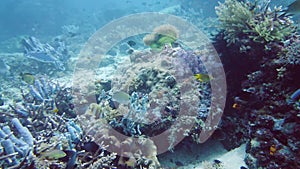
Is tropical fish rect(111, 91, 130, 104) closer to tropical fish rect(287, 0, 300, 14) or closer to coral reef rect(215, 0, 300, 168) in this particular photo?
coral reef rect(215, 0, 300, 168)

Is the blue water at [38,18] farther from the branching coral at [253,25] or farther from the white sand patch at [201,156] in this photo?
the white sand patch at [201,156]

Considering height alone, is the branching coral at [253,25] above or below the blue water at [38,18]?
below

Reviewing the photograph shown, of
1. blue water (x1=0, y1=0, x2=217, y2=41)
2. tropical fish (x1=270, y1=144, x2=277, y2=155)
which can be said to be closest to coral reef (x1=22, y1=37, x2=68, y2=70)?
tropical fish (x1=270, y1=144, x2=277, y2=155)

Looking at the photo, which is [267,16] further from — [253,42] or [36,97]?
[36,97]

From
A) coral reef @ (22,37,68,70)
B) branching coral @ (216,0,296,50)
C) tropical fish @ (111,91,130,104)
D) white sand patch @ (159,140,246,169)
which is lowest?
white sand patch @ (159,140,246,169)

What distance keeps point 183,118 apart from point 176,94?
1.77ft

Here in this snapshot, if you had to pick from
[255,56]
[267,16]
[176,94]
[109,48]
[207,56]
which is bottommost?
[176,94]

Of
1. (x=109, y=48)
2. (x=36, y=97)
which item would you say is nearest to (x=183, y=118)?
(x=36, y=97)

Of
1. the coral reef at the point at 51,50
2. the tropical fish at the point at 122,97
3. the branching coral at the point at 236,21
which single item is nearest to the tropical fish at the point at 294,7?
the branching coral at the point at 236,21

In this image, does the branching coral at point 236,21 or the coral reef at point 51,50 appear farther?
the coral reef at point 51,50

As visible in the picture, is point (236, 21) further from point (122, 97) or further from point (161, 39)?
point (122, 97)

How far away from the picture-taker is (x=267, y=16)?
4.52 metres

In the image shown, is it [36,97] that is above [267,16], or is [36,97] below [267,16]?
below

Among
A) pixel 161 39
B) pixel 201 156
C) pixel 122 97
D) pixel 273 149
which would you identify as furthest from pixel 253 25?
pixel 122 97
